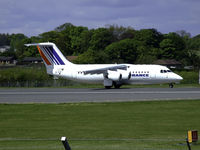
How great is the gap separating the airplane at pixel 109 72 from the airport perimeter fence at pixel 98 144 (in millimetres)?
34715

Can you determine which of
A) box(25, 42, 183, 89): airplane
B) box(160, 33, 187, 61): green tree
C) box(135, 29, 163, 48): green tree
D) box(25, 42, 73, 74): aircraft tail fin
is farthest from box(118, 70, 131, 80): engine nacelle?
box(135, 29, 163, 48): green tree

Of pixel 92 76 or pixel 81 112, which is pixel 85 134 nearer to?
pixel 81 112

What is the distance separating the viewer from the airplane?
53.2 meters

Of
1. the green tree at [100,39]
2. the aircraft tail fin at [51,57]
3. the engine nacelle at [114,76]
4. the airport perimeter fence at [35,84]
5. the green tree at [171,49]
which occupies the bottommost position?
the airport perimeter fence at [35,84]

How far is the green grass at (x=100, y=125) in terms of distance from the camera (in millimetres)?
17797

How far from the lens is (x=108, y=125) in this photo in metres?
23.9

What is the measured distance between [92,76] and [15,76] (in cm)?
2914

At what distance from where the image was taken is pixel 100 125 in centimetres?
2394

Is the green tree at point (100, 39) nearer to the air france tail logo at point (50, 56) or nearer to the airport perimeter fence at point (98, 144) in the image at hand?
the air france tail logo at point (50, 56)

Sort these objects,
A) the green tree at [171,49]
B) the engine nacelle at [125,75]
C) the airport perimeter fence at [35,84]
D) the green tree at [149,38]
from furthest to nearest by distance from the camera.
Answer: the green tree at [149,38]
the green tree at [171,49]
the airport perimeter fence at [35,84]
the engine nacelle at [125,75]

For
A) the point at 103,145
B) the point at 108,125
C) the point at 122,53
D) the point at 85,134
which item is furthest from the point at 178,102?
the point at 122,53

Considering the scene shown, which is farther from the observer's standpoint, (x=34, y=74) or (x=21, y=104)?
(x=34, y=74)

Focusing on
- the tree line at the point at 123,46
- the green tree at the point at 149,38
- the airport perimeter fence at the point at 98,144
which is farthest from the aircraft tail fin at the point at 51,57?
the green tree at the point at 149,38

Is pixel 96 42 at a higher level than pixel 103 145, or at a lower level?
higher
